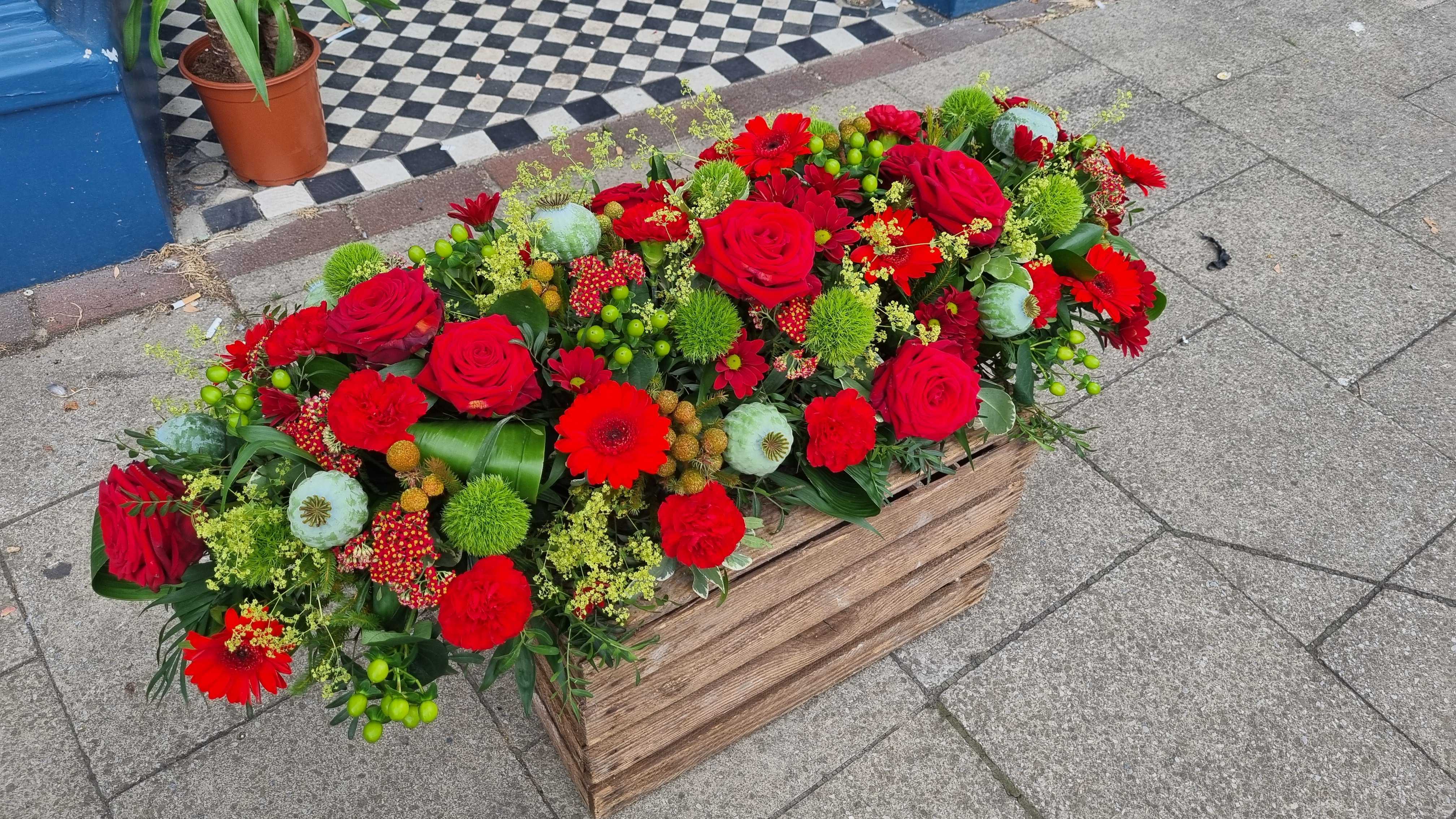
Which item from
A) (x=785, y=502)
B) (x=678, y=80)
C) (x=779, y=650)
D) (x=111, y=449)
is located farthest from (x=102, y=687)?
(x=678, y=80)

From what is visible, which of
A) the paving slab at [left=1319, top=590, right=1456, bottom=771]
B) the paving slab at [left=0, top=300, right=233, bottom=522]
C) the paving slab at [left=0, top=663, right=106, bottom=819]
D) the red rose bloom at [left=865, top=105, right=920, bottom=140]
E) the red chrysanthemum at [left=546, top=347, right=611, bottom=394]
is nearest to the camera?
the red chrysanthemum at [left=546, top=347, right=611, bottom=394]

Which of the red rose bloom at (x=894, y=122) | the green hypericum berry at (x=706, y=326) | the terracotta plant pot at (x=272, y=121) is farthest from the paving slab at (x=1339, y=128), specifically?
the terracotta plant pot at (x=272, y=121)

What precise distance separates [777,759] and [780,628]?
0.40m

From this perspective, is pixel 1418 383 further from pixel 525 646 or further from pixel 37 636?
pixel 37 636

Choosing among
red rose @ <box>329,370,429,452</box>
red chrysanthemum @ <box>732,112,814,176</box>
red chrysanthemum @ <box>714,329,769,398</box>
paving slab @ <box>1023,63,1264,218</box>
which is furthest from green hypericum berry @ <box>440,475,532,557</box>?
paving slab @ <box>1023,63,1264,218</box>

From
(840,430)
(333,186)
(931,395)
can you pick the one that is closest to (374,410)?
(840,430)

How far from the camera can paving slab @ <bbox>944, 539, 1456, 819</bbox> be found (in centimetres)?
183

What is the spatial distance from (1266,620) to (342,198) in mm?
2944

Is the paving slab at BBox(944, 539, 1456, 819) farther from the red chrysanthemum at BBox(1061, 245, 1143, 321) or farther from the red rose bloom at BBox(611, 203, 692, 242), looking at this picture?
the red rose bloom at BBox(611, 203, 692, 242)

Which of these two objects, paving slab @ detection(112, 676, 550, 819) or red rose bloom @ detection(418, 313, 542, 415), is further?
paving slab @ detection(112, 676, 550, 819)

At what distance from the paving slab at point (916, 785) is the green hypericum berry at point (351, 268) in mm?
1255

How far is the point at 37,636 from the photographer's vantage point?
1982 mm

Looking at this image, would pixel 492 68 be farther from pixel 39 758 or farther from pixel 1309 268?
pixel 1309 268

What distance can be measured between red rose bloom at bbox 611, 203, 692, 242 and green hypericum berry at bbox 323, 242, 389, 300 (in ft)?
1.17
